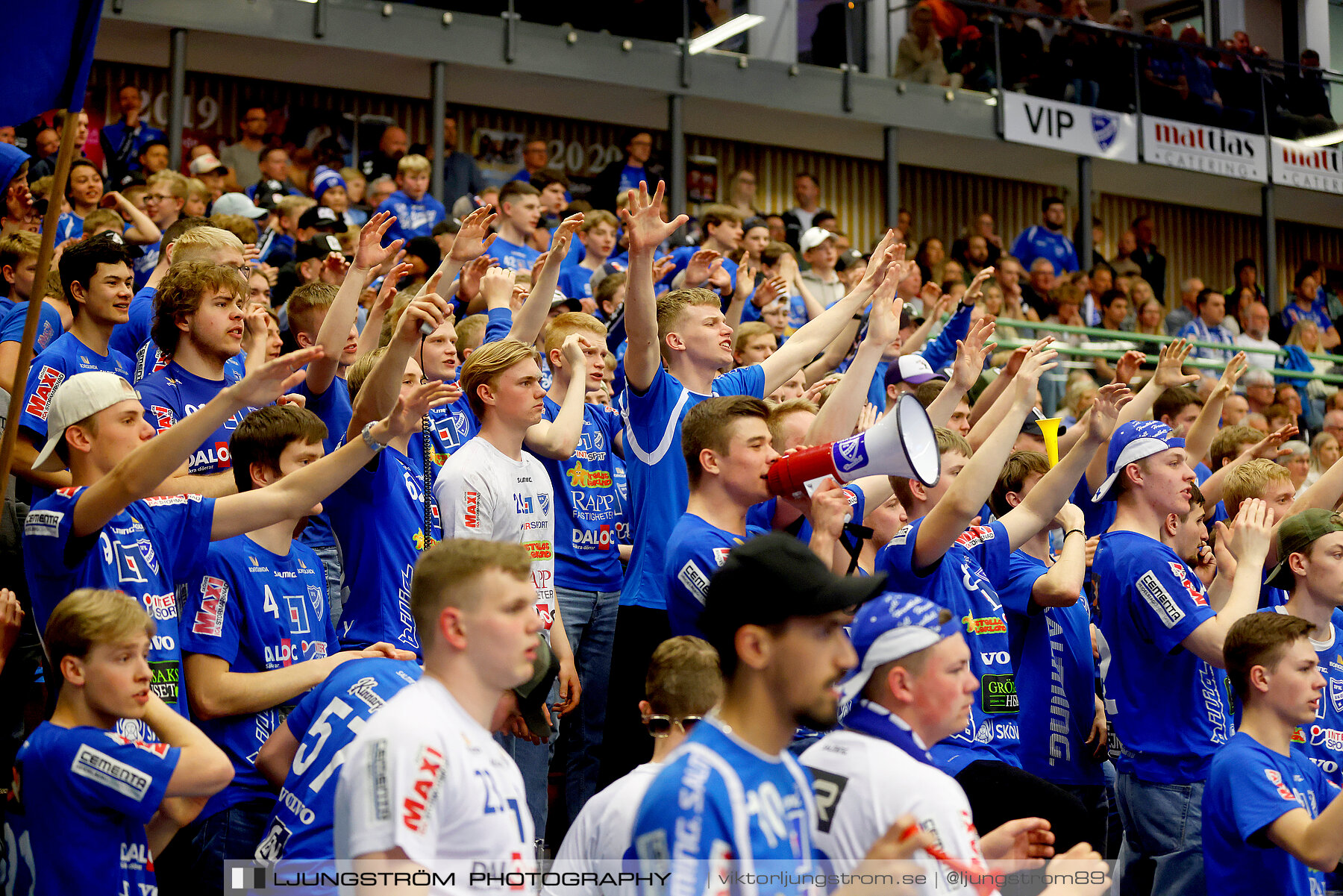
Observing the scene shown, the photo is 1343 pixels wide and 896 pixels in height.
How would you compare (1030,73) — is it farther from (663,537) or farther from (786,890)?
(786,890)

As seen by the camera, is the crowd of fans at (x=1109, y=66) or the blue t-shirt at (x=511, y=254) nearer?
the blue t-shirt at (x=511, y=254)

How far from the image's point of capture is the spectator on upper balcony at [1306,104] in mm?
17047

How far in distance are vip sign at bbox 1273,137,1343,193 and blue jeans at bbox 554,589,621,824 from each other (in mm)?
13945

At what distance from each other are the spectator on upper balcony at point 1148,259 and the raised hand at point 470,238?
11.7 meters

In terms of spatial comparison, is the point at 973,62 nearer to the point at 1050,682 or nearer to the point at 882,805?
the point at 1050,682

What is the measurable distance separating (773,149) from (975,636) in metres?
13.1

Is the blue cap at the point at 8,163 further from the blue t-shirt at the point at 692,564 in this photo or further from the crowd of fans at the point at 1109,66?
the crowd of fans at the point at 1109,66

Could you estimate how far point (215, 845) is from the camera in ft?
12.7

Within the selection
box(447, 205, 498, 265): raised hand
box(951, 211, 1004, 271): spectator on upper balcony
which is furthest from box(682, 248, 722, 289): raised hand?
box(951, 211, 1004, 271): spectator on upper balcony

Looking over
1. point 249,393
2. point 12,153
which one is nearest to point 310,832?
point 249,393

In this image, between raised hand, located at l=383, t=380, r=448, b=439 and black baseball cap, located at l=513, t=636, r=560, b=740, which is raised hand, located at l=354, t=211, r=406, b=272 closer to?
raised hand, located at l=383, t=380, r=448, b=439

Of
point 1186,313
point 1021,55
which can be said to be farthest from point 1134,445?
point 1021,55

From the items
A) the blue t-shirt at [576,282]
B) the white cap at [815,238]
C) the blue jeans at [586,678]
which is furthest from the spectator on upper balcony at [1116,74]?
the blue jeans at [586,678]

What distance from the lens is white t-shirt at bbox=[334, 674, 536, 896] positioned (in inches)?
96.8
